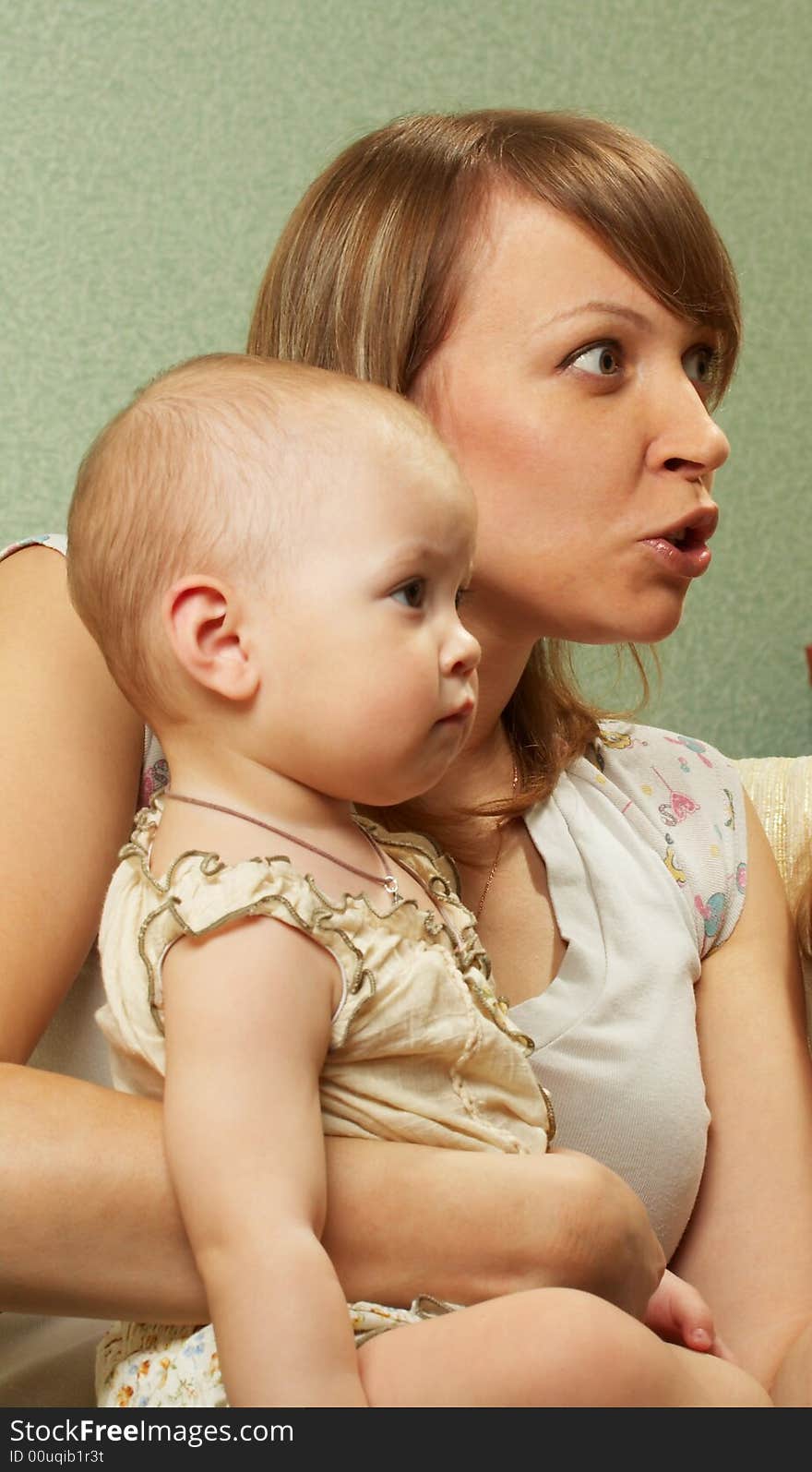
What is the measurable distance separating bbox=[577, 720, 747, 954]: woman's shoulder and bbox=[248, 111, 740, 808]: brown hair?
0.40ft

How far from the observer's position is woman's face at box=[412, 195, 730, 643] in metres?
1.10

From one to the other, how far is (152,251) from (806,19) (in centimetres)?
116

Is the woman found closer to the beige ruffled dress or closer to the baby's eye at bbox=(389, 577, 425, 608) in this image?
the beige ruffled dress

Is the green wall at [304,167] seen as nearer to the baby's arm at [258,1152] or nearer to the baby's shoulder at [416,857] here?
the baby's shoulder at [416,857]

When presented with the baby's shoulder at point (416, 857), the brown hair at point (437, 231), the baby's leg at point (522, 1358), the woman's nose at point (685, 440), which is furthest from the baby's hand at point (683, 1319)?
the woman's nose at point (685, 440)

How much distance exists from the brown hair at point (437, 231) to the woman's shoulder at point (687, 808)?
121mm

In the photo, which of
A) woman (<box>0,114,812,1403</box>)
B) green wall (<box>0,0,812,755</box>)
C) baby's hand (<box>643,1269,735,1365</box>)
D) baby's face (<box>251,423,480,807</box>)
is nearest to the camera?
baby's face (<box>251,423,480,807</box>)

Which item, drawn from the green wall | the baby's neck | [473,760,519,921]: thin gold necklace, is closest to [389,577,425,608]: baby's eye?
the baby's neck

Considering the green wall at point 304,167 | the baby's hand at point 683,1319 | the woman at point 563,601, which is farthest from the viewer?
the green wall at point 304,167

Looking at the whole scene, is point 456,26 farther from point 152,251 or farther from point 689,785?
point 689,785

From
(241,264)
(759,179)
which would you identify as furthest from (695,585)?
(241,264)

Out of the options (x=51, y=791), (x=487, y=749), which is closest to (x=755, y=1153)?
(x=487, y=749)

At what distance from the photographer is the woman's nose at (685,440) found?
1100 mm
